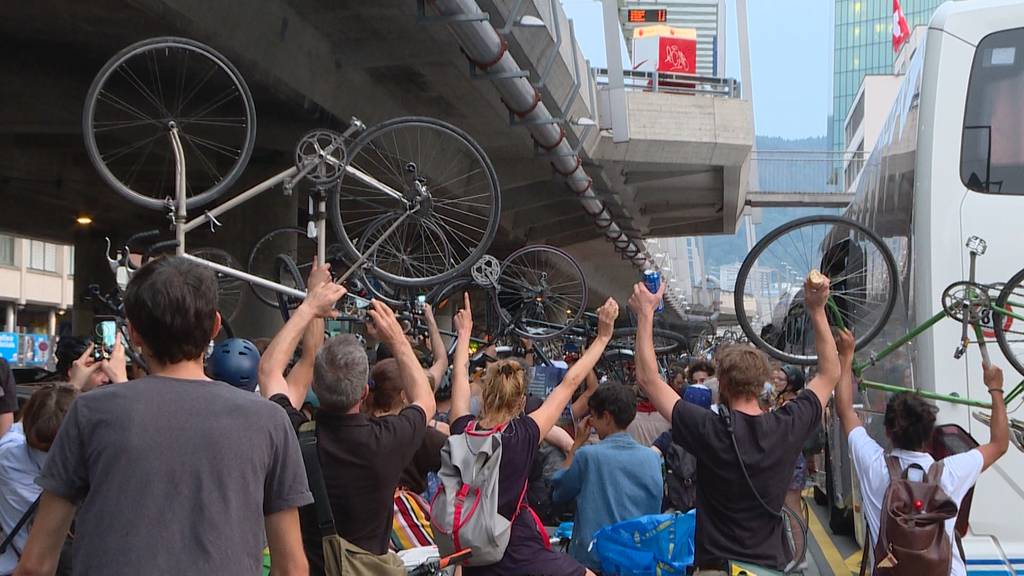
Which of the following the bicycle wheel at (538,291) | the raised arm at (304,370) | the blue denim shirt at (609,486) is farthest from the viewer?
the bicycle wheel at (538,291)

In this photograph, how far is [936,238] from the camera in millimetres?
6652

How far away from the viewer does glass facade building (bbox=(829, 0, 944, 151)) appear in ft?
516

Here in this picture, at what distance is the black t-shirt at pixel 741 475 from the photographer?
15.2 feet

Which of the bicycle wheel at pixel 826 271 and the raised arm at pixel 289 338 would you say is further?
the bicycle wheel at pixel 826 271

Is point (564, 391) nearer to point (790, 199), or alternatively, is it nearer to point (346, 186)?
point (346, 186)

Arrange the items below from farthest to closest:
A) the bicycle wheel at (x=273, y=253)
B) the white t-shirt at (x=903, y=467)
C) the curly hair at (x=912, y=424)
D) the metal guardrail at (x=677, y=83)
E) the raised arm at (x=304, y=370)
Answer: the metal guardrail at (x=677, y=83) < the bicycle wheel at (x=273, y=253) < the curly hair at (x=912, y=424) < the white t-shirt at (x=903, y=467) < the raised arm at (x=304, y=370)

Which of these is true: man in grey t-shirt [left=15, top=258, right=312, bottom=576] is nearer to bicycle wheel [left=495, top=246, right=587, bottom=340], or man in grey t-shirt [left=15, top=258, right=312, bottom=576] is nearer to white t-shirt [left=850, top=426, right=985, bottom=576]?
white t-shirt [left=850, top=426, right=985, bottom=576]

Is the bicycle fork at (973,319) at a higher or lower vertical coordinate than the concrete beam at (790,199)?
lower

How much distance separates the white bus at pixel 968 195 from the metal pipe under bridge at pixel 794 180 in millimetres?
22799

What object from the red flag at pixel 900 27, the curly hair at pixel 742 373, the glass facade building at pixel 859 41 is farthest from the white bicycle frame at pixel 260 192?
the glass facade building at pixel 859 41

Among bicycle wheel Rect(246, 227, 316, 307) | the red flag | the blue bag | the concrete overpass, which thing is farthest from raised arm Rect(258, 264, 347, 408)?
the red flag

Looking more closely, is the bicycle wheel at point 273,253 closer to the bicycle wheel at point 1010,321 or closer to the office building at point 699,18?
the bicycle wheel at point 1010,321

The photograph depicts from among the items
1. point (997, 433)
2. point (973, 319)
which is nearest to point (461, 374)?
point (997, 433)

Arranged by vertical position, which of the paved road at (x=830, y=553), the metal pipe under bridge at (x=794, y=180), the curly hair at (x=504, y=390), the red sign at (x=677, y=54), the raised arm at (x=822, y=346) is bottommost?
the paved road at (x=830, y=553)
